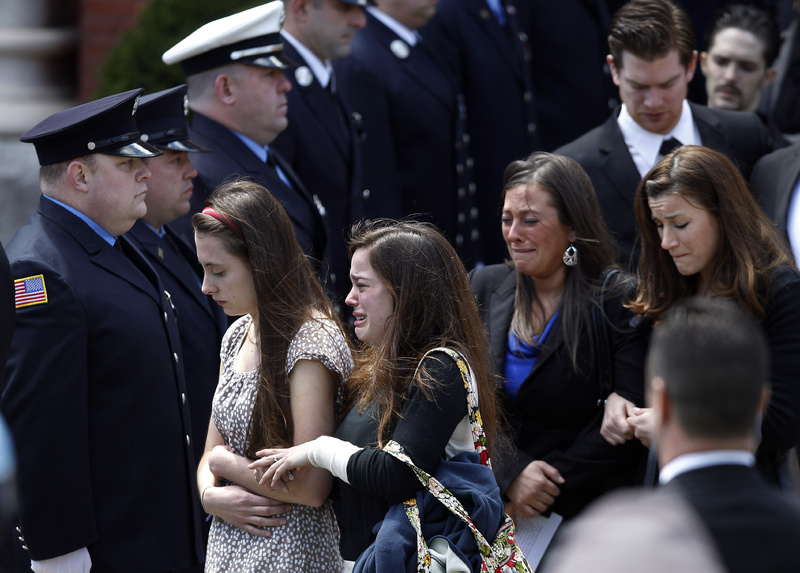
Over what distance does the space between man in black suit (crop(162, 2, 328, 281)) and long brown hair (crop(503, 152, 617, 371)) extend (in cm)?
102

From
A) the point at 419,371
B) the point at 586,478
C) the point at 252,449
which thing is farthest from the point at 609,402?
the point at 252,449

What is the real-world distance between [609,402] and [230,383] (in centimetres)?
111

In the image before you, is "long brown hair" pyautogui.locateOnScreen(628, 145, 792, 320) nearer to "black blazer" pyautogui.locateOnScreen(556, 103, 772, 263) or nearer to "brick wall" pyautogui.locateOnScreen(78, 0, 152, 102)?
"black blazer" pyautogui.locateOnScreen(556, 103, 772, 263)

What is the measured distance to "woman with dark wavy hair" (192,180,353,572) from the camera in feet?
9.25

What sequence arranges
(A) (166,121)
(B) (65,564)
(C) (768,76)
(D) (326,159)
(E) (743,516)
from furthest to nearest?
(C) (768,76) < (D) (326,159) < (A) (166,121) < (B) (65,564) < (E) (743,516)

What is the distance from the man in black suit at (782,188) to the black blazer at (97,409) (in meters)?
2.18

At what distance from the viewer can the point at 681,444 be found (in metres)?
1.61

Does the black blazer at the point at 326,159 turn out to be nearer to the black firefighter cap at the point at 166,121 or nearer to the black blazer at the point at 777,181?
the black firefighter cap at the point at 166,121

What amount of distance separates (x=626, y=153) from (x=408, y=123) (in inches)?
50.4

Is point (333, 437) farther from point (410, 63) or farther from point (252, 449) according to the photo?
point (410, 63)

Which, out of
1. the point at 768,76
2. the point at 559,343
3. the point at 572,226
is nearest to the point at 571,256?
the point at 572,226

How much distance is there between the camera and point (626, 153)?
3996 mm

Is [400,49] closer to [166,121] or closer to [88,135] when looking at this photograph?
[166,121]

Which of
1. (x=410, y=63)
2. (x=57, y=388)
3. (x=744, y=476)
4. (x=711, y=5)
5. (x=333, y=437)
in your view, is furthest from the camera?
(x=711, y=5)
